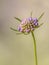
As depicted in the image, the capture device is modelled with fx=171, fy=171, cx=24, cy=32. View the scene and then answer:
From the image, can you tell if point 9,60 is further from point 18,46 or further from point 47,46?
point 47,46

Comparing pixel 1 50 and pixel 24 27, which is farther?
pixel 1 50

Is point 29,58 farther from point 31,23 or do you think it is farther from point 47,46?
point 31,23

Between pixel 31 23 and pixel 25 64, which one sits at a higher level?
pixel 31 23

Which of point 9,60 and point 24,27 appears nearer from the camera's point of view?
point 24,27

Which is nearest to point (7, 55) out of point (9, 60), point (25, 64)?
point (9, 60)

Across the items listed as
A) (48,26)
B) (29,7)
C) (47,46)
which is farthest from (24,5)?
(47,46)

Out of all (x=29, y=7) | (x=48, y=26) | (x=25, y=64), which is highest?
(x=29, y=7)
